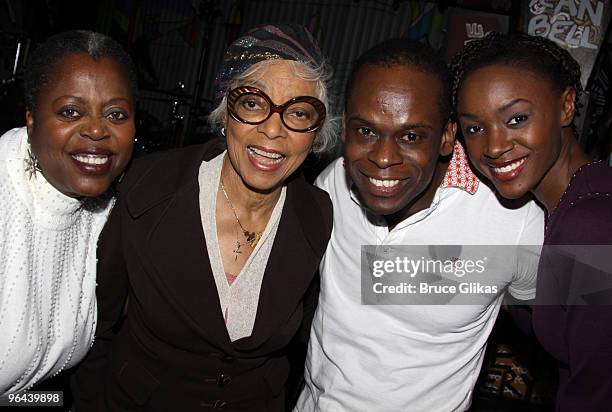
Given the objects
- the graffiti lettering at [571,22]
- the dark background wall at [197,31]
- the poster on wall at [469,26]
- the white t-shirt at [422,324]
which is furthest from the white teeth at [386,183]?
the poster on wall at [469,26]

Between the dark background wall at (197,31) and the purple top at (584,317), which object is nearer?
the purple top at (584,317)

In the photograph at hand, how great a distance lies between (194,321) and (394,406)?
2.92ft

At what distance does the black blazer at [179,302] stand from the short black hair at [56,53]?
46 centimetres

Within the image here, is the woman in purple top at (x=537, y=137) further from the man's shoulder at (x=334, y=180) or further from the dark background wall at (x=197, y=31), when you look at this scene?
the dark background wall at (x=197, y=31)

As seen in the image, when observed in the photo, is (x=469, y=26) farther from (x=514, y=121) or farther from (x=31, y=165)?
(x=31, y=165)

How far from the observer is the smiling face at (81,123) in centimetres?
169

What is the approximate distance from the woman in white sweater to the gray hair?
1.37 feet

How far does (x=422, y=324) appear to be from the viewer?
199 centimetres

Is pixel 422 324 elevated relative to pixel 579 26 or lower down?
lower down

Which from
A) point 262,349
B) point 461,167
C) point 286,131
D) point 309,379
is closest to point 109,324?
point 262,349

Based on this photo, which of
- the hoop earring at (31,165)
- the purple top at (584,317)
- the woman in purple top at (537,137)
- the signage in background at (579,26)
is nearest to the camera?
the purple top at (584,317)

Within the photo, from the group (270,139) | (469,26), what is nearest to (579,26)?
(469,26)

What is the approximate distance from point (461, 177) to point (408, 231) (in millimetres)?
319

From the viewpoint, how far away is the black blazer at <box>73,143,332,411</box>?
1959 millimetres
